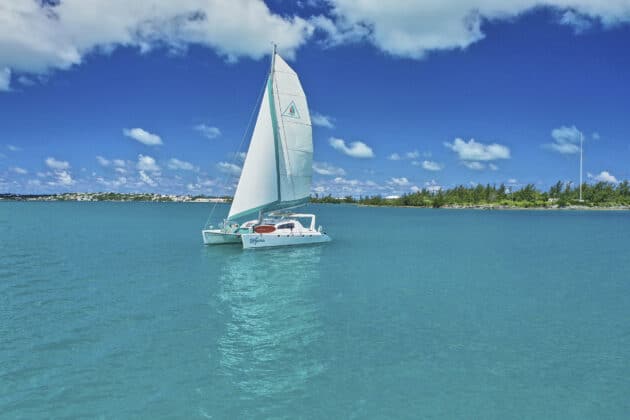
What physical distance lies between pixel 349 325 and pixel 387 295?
7009 mm

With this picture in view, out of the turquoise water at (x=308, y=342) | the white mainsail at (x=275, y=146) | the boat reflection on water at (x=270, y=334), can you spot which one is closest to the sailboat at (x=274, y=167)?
the white mainsail at (x=275, y=146)

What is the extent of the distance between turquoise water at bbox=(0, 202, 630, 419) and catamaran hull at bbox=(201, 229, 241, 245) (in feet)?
35.1

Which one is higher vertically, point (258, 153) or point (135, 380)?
point (258, 153)

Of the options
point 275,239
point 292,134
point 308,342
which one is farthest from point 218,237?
point 308,342

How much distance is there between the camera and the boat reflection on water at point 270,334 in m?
13.3

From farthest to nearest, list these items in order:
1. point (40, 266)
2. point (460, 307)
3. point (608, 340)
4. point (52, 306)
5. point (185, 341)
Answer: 1. point (40, 266)
2. point (460, 307)
3. point (52, 306)
4. point (608, 340)
5. point (185, 341)

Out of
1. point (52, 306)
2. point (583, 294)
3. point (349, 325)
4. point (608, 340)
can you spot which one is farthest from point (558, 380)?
point (52, 306)

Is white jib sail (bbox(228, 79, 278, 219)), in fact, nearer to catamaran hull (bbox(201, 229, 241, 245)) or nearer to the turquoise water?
catamaran hull (bbox(201, 229, 241, 245))

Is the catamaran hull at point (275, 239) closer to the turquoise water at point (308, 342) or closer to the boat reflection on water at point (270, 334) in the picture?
the turquoise water at point (308, 342)

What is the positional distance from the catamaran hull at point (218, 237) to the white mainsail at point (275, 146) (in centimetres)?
230

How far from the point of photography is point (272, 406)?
12164mm

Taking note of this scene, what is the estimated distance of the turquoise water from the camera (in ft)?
40.5

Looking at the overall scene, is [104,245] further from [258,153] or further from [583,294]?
[583,294]

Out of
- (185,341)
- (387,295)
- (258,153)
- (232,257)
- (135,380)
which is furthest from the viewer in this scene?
(258,153)
